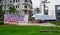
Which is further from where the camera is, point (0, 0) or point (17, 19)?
point (0, 0)

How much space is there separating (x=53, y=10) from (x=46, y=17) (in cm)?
620

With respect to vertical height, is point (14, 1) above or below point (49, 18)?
above

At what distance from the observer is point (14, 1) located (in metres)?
65.4

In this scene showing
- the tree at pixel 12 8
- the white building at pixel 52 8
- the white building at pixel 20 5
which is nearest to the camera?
the white building at pixel 52 8

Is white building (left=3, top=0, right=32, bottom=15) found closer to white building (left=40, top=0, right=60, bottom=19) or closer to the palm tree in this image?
the palm tree

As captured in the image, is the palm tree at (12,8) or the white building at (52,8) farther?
the palm tree at (12,8)

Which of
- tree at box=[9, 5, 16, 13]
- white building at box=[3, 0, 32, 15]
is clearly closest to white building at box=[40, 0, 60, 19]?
white building at box=[3, 0, 32, 15]

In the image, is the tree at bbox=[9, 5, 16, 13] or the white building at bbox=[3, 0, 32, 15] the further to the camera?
the white building at bbox=[3, 0, 32, 15]

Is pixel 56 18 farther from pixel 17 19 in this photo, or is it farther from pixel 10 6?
pixel 10 6

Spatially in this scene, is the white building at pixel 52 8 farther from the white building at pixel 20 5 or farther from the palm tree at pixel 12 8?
the palm tree at pixel 12 8

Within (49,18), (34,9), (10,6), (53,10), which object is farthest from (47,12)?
(10,6)

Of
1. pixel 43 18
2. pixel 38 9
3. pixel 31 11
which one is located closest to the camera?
pixel 43 18

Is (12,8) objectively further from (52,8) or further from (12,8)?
(52,8)

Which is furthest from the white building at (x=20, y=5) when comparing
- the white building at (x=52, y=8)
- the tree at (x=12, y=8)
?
the white building at (x=52, y=8)
